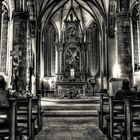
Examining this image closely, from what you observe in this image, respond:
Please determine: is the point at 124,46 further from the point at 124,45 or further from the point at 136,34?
the point at 136,34

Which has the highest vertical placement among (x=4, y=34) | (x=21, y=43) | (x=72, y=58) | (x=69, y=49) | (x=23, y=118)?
(x=4, y=34)

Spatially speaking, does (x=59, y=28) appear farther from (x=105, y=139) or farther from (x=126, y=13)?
(x=105, y=139)

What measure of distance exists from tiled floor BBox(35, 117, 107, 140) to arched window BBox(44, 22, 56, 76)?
15.7m

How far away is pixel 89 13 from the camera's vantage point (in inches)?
1001

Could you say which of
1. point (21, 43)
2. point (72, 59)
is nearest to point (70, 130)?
point (21, 43)

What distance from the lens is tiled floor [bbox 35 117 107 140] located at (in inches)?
252

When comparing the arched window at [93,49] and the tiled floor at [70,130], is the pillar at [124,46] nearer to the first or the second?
the tiled floor at [70,130]

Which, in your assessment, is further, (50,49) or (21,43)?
(50,49)

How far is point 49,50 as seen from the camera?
84.2 feet

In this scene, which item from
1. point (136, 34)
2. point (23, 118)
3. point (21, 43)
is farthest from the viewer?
point (136, 34)

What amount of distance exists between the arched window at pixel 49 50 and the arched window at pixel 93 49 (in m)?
3.42

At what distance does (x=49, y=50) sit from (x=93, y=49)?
4251 millimetres

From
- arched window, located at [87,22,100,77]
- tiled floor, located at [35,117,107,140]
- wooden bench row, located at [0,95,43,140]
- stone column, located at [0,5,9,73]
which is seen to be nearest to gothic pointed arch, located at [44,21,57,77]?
arched window, located at [87,22,100,77]

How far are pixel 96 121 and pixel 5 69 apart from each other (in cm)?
1108
